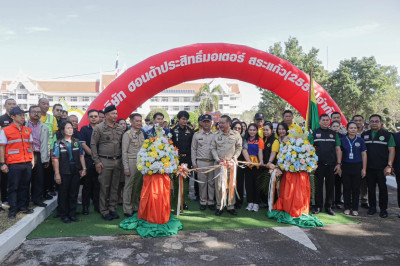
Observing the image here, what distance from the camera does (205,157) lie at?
5.03m

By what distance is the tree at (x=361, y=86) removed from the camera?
24688mm

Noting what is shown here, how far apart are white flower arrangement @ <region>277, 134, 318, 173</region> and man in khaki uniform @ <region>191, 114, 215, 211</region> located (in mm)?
1291

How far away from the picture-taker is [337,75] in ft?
85.0

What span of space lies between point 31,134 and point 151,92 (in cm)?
287

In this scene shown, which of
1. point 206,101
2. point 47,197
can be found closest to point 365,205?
point 47,197

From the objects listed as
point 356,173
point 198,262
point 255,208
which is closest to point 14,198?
point 198,262

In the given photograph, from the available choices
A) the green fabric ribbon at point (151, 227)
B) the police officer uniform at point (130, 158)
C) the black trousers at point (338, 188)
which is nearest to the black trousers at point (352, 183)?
the black trousers at point (338, 188)

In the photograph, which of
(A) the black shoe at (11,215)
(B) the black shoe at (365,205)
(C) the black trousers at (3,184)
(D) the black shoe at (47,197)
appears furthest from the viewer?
(B) the black shoe at (365,205)

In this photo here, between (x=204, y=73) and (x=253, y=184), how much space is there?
3.08 meters

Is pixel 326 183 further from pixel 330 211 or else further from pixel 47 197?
pixel 47 197

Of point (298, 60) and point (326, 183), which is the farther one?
point (298, 60)

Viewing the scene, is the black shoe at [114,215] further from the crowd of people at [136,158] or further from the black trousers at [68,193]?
the black trousers at [68,193]

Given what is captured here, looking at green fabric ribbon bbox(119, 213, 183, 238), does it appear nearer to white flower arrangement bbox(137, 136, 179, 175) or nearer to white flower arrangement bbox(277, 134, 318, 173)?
white flower arrangement bbox(137, 136, 179, 175)

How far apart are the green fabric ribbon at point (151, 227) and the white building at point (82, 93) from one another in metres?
52.0
